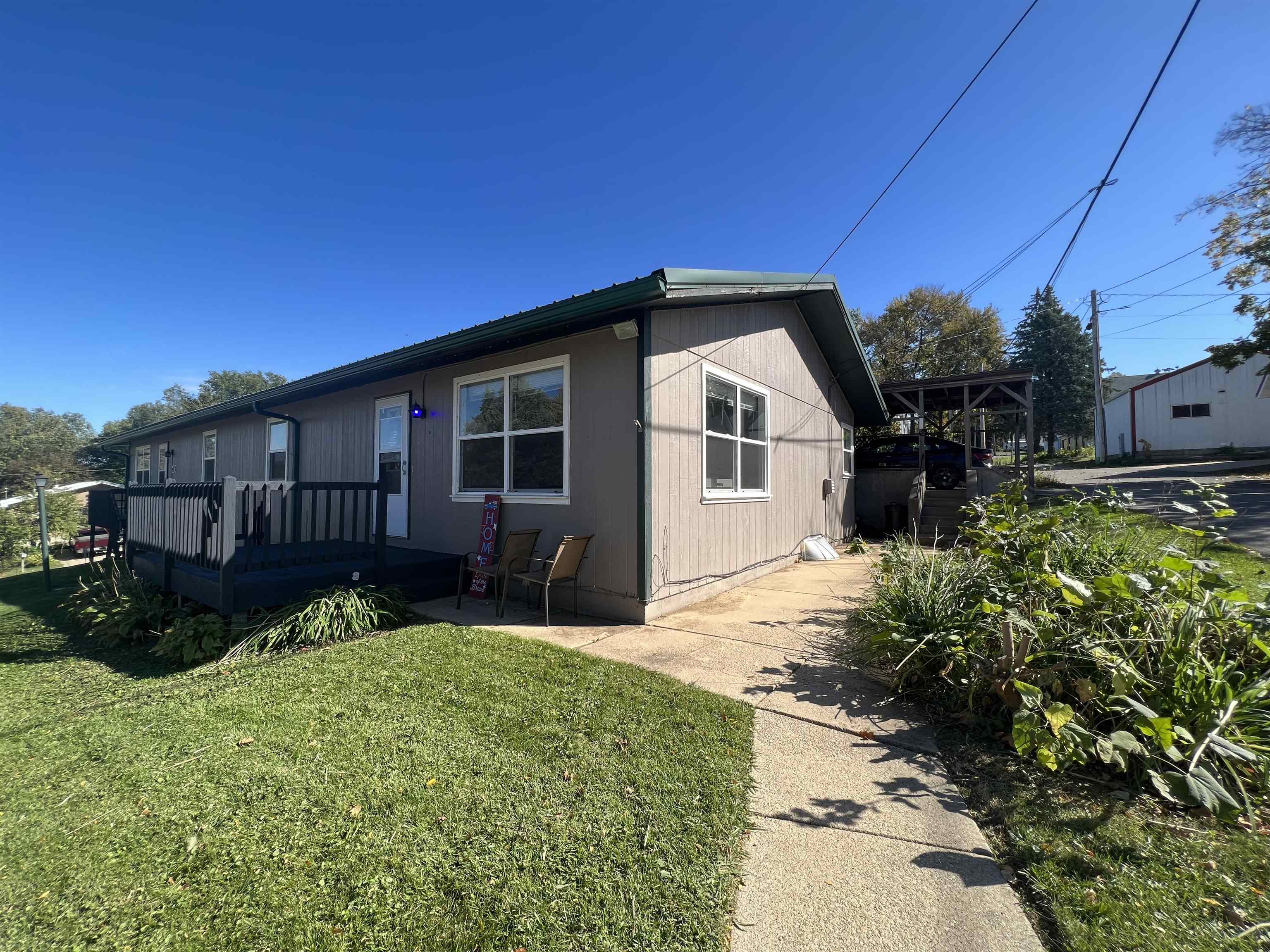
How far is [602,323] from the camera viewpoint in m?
4.91

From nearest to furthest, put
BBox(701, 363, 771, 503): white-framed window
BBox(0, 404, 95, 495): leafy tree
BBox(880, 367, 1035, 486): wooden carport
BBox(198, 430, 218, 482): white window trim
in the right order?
BBox(701, 363, 771, 503): white-framed window, BBox(880, 367, 1035, 486): wooden carport, BBox(198, 430, 218, 482): white window trim, BBox(0, 404, 95, 495): leafy tree

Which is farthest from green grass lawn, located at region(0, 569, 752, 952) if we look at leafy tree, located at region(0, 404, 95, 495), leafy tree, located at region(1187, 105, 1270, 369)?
leafy tree, located at region(0, 404, 95, 495)

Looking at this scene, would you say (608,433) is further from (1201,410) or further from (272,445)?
(1201,410)

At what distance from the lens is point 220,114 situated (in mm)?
8430

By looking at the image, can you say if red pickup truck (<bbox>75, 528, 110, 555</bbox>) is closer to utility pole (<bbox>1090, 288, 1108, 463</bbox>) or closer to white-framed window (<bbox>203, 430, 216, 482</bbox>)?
white-framed window (<bbox>203, 430, 216, 482</bbox>)

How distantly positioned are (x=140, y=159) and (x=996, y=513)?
49.6ft

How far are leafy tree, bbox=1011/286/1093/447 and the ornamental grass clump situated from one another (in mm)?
39735

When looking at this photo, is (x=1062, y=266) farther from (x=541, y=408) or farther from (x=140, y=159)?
(x=140, y=159)

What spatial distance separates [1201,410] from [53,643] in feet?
134

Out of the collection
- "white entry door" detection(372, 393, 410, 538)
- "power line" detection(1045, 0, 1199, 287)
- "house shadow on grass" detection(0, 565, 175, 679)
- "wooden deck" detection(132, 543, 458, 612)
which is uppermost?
"power line" detection(1045, 0, 1199, 287)

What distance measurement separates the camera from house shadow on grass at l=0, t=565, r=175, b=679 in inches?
166

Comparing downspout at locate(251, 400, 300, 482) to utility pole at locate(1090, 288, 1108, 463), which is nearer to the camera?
downspout at locate(251, 400, 300, 482)

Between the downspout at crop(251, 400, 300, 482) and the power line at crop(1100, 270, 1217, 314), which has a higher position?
the power line at crop(1100, 270, 1217, 314)

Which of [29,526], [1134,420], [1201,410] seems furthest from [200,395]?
[1201,410]
